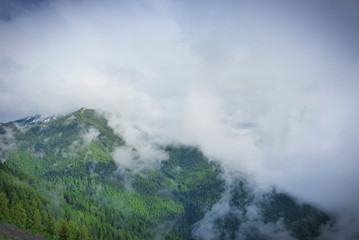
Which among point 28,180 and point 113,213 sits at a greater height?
point 28,180

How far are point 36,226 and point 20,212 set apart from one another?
7260 millimetres

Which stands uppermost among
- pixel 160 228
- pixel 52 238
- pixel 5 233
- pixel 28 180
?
pixel 28 180

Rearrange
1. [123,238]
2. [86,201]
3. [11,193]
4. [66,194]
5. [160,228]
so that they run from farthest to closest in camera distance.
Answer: [160,228] → [86,201] → [66,194] → [123,238] → [11,193]

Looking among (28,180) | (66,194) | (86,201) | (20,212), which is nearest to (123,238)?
(86,201)

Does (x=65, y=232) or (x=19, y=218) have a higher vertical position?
(x=19, y=218)

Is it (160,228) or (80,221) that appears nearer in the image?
(80,221)

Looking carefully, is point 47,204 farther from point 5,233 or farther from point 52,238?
point 5,233

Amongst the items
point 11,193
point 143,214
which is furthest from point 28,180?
point 143,214

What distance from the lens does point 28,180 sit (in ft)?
346

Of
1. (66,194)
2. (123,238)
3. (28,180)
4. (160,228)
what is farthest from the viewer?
(160,228)

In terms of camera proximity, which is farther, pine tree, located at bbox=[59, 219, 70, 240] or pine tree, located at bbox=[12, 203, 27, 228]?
pine tree, located at bbox=[12, 203, 27, 228]

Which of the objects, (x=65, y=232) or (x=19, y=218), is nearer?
(x=65, y=232)

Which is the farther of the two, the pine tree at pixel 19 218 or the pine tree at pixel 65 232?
the pine tree at pixel 19 218

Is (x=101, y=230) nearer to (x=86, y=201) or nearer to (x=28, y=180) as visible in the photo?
(x=86, y=201)
